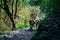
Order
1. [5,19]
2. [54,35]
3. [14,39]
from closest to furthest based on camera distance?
[54,35]
[14,39]
[5,19]

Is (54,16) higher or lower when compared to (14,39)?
higher

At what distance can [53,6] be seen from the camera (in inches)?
208

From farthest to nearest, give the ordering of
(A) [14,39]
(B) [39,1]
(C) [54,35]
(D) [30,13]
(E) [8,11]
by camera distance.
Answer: (D) [30,13]
(E) [8,11]
(B) [39,1]
(A) [14,39]
(C) [54,35]

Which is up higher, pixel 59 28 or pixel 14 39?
pixel 59 28

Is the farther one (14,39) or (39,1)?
(39,1)

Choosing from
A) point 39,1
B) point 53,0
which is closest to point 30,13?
point 39,1

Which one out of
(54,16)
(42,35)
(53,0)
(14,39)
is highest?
(53,0)

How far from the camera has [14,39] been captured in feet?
35.4

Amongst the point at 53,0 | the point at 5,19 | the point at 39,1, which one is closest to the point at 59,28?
the point at 53,0

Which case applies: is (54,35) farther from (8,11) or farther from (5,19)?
(5,19)

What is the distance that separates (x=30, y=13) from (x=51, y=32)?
62.7 ft

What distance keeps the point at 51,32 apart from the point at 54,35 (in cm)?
12

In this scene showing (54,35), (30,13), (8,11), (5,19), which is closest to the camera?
(54,35)

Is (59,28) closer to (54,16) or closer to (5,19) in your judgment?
(54,16)
